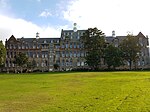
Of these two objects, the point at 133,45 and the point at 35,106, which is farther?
the point at 133,45

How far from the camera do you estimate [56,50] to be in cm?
14688

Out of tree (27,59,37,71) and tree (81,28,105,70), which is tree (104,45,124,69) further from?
tree (27,59,37,71)

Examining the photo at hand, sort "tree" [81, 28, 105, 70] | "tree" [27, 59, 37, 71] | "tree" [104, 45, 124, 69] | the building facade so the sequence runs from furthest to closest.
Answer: the building facade → "tree" [27, 59, 37, 71] → "tree" [81, 28, 105, 70] → "tree" [104, 45, 124, 69]

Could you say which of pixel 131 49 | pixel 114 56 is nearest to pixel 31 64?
pixel 114 56

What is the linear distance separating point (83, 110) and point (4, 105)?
534 cm

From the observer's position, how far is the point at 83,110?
1600 centimetres

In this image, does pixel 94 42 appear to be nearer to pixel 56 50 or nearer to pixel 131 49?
pixel 131 49

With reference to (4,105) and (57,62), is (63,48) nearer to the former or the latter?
(57,62)

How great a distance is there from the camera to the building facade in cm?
14462

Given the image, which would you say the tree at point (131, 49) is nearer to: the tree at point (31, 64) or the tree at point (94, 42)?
the tree at point (94, 42)

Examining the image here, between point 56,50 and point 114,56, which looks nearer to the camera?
point 114,56

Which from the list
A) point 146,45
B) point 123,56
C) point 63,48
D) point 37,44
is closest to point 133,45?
point 123,56

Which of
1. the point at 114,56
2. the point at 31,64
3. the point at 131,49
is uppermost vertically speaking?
the point at 131,49

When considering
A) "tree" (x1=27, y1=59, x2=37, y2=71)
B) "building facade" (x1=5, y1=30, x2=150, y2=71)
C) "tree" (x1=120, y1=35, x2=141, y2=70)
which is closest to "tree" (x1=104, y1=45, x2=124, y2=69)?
"tree" (x1=120, y1=35, x2=141, y2=70)
